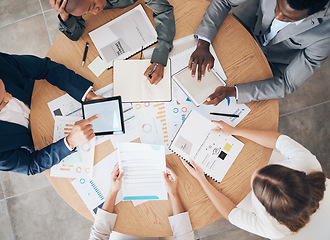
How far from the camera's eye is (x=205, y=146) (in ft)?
4.30

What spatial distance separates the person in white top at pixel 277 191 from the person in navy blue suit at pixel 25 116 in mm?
612

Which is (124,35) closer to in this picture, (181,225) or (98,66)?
(98,66)

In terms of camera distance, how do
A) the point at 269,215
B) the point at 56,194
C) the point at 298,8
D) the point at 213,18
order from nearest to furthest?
the point at 298,8, the point at 269,215, the point at 213,18, the point at 56,194

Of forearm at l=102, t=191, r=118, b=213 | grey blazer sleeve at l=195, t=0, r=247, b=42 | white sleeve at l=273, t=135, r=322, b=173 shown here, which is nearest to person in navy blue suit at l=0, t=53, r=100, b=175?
forearm at l=102, t=191, r=118, b=213

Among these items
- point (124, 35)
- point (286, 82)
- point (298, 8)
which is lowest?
point (286, 82)

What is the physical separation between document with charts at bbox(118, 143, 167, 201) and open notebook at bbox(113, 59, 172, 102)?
262 millimetres

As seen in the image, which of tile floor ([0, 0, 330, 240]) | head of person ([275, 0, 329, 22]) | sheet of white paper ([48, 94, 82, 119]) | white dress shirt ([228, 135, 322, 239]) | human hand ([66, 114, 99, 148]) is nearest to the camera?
head of person ([275, 0, 329, 22])

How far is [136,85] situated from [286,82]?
2.65 feet

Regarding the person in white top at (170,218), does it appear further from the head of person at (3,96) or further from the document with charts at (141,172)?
the head of person at (3,96)

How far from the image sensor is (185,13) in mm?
1419

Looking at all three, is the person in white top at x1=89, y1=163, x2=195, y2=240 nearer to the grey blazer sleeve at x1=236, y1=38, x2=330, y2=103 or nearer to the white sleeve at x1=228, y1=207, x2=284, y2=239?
the white sleeve at x1=228, y1=207, x2=284, y2=239

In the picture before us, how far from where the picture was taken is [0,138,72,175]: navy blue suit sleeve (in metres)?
1.27

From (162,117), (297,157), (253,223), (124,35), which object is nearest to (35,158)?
(162,117)

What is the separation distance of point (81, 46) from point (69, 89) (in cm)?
26
